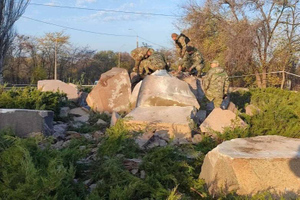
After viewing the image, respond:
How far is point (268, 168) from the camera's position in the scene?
305 cm

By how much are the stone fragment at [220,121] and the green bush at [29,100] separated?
112 inches

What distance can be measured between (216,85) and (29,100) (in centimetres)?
410

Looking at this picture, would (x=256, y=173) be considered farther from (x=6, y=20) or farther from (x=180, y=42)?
(x=6, y=20)

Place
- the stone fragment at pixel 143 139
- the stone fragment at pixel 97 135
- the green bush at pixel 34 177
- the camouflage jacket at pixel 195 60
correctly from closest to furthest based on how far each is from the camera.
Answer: the green bush at pixel 34 177
the stone fragment at pixel 143 139
the stone fragment at pixel 97 135
the camouflage jacket at pixel 195 60

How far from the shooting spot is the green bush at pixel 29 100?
6266 millimetres

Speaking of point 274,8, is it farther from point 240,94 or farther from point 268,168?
point 268,168

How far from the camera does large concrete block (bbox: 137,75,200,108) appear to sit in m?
6.34

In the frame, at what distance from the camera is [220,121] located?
5.39 m


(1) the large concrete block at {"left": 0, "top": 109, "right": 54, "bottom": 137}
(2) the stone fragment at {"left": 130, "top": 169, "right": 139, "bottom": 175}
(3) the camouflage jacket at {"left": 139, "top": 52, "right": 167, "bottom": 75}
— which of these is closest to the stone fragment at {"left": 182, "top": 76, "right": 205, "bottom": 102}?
(3) the camouflage jacket at {"left": 139, "top": 52, "right": 167, "bottom": 75}

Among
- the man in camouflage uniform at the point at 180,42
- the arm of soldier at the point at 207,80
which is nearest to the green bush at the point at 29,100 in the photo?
the arm of soldier at the point at 207,80

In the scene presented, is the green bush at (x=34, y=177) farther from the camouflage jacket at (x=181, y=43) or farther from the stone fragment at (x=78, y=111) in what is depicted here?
the camouflage jacket at (x=181, y=43)

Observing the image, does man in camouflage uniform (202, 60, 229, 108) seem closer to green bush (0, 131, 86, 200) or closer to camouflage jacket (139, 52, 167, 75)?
camouflage jacket (139, 52, 167, 75)

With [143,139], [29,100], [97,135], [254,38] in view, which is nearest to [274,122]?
[143,139]

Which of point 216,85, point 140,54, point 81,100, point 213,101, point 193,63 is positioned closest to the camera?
point 216,85
